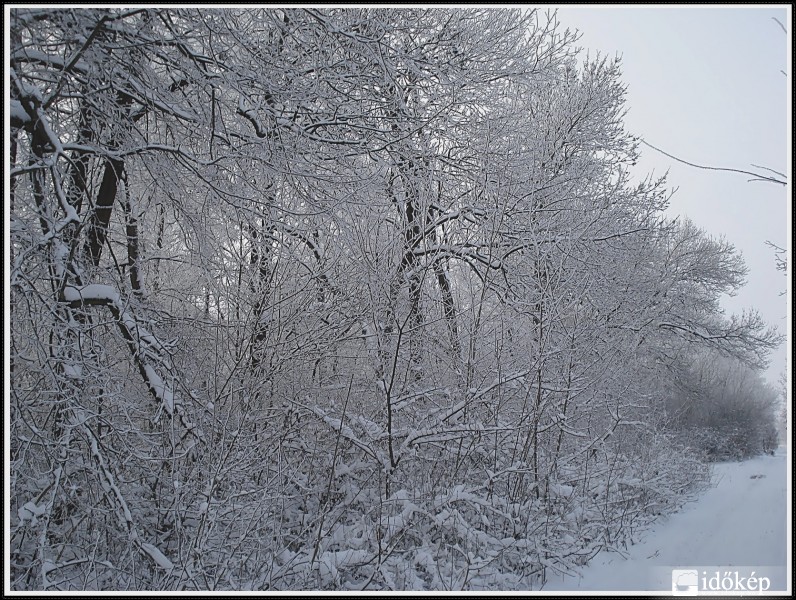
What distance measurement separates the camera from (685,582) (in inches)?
123

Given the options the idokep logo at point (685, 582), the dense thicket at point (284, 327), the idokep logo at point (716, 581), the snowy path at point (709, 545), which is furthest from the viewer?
the snowy path at point (709, 545)

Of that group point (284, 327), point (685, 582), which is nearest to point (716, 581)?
point (685, 582)

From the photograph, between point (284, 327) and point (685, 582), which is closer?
point (685, 582)

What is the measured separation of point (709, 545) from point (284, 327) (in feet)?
12.9

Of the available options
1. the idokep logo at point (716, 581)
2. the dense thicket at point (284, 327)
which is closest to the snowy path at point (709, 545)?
the idokep logo at point (716, 581)

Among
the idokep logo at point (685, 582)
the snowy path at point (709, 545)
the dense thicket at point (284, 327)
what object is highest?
the dense thicket at point (284, 327)

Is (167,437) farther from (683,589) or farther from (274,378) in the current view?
(683,589)

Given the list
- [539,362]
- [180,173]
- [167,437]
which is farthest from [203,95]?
[539,362]

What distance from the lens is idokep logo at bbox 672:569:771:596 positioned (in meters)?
2.92

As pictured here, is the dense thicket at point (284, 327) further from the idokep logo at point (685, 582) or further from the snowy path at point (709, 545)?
the idokep logo at point (685, 582)

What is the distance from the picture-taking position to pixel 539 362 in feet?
14.5

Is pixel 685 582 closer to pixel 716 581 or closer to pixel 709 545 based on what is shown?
pixel 716 581

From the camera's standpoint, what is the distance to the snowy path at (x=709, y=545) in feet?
11.8

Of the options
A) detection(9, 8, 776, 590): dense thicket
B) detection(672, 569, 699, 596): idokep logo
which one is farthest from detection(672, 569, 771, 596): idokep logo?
detection(9, 8, 776, 590): dense thicket
